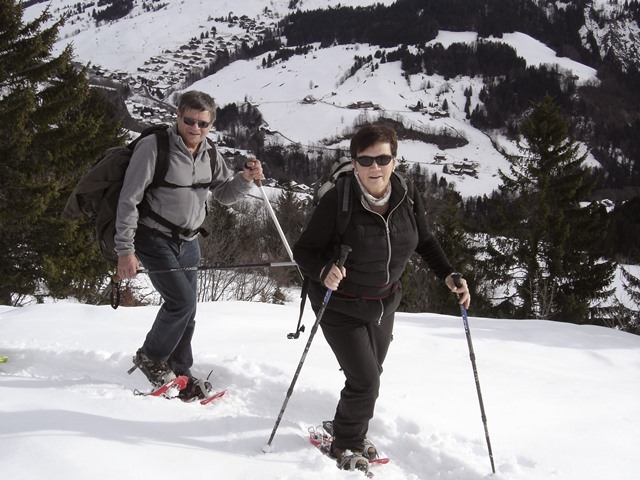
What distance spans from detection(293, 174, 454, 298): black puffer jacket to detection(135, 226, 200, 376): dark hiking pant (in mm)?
1117

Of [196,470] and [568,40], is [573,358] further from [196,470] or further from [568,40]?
[568,40]

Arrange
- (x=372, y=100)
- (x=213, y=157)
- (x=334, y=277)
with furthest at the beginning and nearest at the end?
(x=372, y=100) < (x=213, y=157) < (x=334, y=277)

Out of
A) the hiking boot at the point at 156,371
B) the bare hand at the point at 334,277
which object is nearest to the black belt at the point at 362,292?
the bare hand at the point at 334,277

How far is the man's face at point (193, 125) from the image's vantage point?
136 inches

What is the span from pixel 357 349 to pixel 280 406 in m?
1.30

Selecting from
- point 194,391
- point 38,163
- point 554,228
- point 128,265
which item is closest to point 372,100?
point 554,228

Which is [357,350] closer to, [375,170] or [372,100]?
[375,170]

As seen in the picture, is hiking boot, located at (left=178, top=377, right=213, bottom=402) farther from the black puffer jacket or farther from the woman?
the black puffer jacket

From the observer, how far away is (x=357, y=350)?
115 inches

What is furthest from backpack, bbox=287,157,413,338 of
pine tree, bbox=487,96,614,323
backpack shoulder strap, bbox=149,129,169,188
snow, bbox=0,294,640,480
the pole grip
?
pine tree, bbox=487,96,614,323

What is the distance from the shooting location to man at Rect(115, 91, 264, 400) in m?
3.33

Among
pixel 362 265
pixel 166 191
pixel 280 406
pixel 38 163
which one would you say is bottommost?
pixel 280 406

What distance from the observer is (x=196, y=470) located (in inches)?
107

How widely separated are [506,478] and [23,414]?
2.97 m
